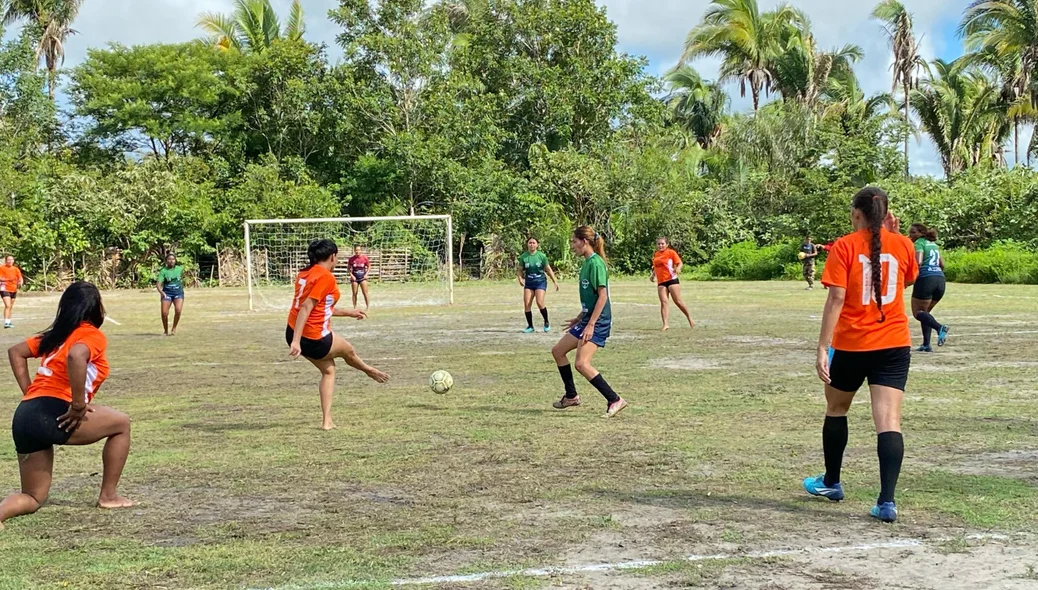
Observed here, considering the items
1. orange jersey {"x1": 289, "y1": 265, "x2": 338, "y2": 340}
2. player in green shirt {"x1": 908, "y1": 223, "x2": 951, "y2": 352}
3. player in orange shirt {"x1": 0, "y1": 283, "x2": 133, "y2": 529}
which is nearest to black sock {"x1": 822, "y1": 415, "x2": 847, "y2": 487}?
player in orange shirt {"x1": 0, "y1": 283, "x2": 133, "y2": 529}

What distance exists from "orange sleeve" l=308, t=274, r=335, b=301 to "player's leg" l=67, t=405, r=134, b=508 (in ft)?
8.90

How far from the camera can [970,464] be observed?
22.3 ft

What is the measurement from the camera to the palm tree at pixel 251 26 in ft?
174

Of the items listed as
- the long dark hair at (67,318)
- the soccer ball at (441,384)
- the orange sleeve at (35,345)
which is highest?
the long dark hair at (67,318)

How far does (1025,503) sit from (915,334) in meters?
11.0

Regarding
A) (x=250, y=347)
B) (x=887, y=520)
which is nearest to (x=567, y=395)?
(x=887, y=520)

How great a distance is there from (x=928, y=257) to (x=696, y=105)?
161 ft

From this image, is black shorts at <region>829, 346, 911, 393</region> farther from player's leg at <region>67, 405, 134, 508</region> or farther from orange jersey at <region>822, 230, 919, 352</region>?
player's leg at <region>67, 405, 134, 508</region>

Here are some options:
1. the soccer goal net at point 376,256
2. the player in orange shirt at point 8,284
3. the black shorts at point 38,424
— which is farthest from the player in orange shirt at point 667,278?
the soccer goal net at point 376,256

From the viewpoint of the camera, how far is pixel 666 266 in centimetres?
1850

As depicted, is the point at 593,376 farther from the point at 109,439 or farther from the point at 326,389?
the point at 109,439

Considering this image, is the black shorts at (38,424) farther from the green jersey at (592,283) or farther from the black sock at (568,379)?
the black sock at (568,379)

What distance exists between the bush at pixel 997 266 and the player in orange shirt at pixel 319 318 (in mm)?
28847

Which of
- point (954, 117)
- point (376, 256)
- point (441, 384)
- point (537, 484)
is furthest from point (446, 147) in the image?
point (537, 484)
